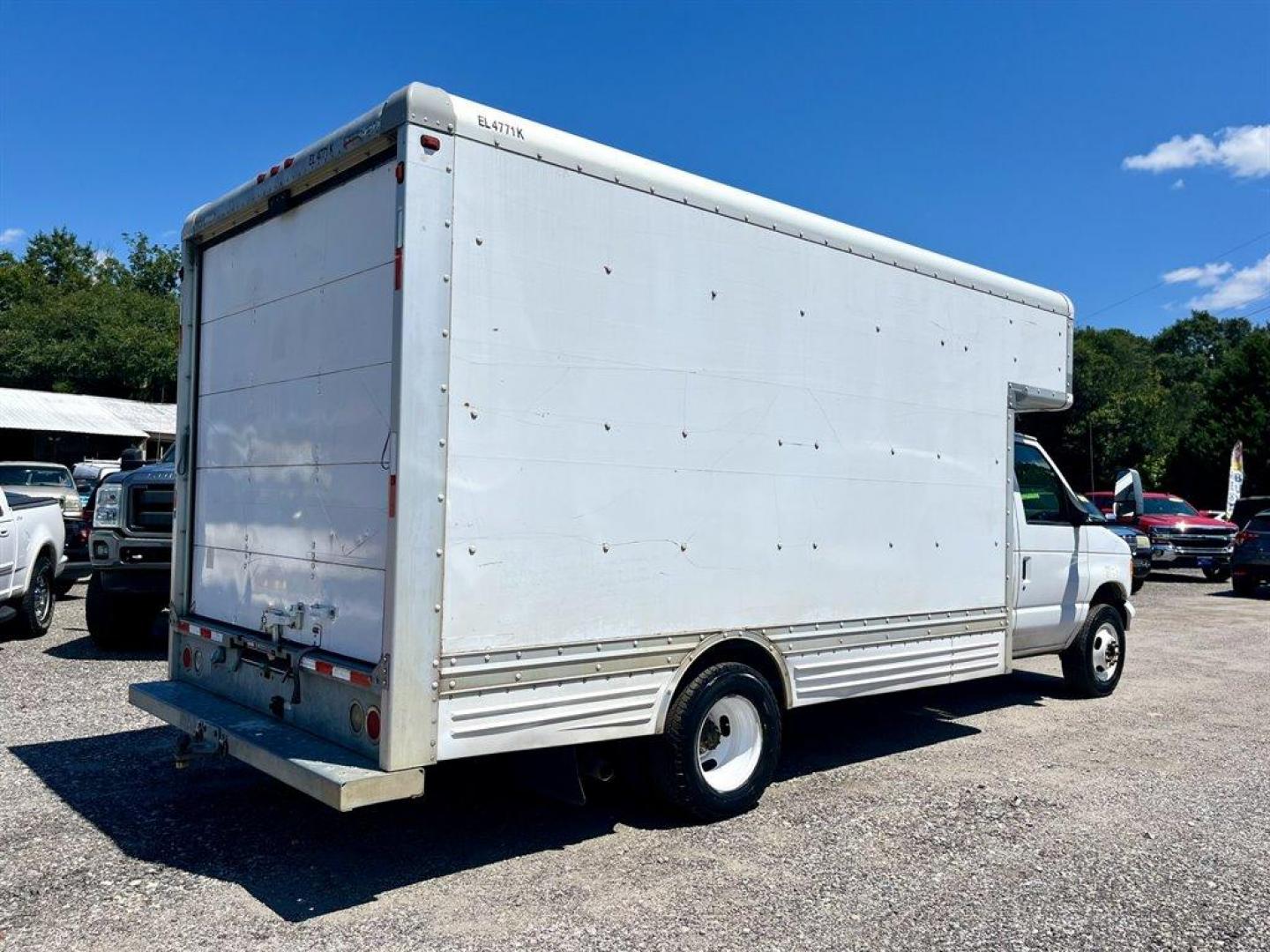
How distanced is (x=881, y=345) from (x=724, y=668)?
224 cm

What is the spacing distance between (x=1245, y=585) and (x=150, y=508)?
18844mm

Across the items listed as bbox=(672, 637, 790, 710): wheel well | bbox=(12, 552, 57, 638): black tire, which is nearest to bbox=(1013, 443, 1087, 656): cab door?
bbox=(672, 637, 790, 710): wheel well

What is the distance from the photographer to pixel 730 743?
5.41 m

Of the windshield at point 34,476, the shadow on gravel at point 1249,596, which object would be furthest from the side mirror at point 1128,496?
the windshield at point 34,476

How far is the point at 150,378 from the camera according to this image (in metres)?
42.9

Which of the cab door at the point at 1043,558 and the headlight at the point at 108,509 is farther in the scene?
the headlight at the point at 108,509

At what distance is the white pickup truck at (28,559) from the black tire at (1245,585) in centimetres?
1945

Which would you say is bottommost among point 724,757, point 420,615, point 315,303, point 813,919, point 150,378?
point 813,919

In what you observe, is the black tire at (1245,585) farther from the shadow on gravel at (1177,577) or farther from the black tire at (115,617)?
the black tire at (115,617)

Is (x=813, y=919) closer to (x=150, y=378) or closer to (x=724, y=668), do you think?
(x=724, y=668)

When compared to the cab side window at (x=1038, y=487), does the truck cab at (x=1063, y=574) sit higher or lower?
lower

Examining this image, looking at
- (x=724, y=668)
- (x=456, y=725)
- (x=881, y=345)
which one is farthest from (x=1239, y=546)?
(x=456, y=725)

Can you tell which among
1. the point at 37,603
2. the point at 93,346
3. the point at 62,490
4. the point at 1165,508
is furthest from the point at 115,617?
the point at 93,346

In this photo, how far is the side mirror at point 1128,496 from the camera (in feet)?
27.9
